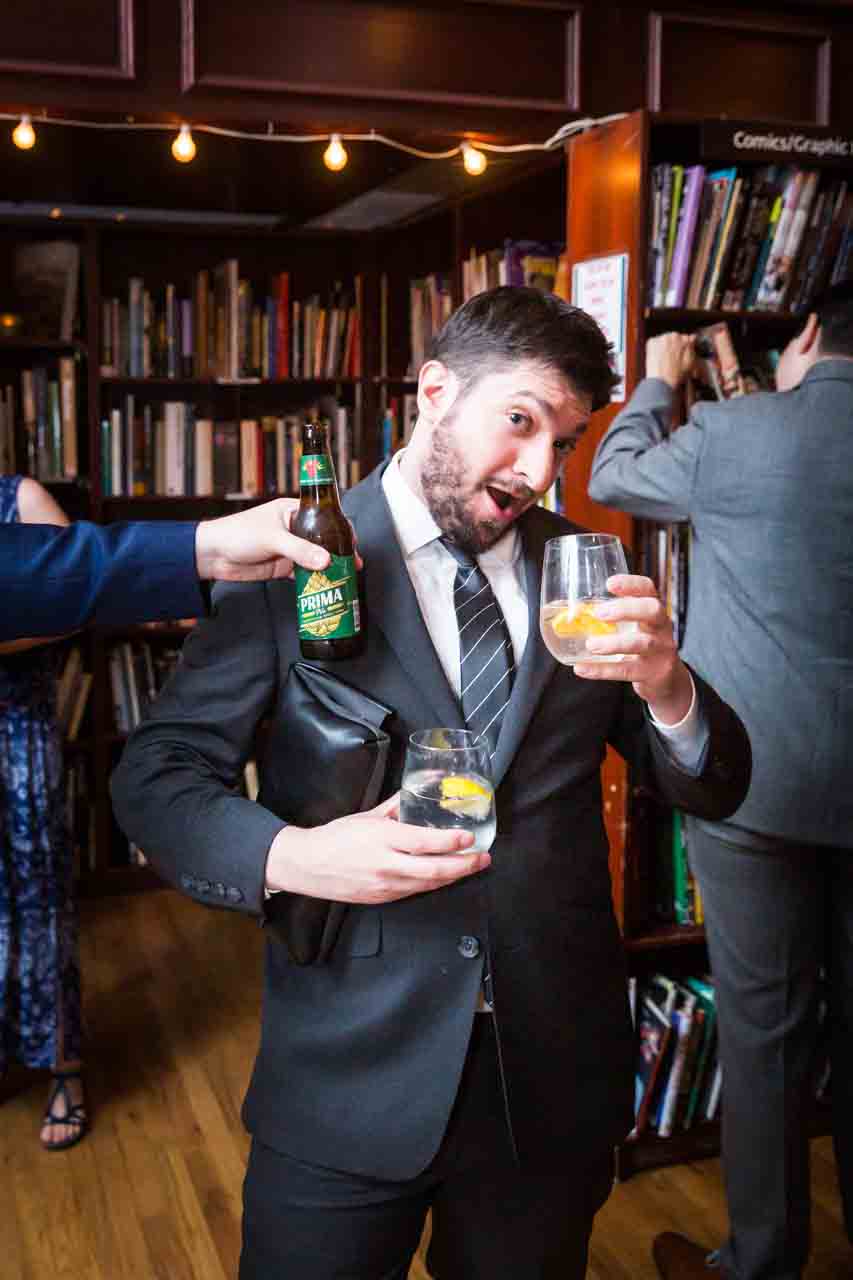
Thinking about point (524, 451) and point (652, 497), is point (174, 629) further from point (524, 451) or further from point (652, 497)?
point (524, 451)

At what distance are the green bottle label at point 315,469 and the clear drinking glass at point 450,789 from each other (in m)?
0.40

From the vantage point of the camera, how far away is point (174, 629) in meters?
4.63

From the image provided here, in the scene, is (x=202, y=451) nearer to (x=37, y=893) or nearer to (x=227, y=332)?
(x=227, y=332)

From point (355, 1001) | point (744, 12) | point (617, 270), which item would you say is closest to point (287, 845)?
point (355, 1001)

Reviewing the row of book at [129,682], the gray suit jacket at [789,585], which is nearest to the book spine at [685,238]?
the gray suit jacket at [789,585]

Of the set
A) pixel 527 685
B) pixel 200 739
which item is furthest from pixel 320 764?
pixel 527 685

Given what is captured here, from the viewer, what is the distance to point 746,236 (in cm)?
268

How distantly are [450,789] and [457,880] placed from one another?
212 mm

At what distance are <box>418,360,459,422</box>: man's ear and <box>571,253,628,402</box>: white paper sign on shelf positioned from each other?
115cm

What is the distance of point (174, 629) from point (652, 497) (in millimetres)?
2647

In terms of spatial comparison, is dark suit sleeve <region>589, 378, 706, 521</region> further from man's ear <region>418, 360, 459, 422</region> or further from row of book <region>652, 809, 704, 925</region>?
man's ear <region>418, 360, 459, 422</region>

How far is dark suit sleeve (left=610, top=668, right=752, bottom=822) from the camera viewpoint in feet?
4.80

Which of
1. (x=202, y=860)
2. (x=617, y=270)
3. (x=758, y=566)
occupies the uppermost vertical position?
(x=617, y=270)

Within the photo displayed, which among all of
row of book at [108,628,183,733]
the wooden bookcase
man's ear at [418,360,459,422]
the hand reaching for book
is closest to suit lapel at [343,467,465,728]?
man's ear at [418,360,459,422]
